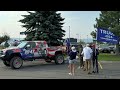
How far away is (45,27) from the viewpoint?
29469mm

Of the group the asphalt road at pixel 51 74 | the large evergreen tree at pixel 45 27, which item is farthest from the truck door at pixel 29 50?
the large evergreen tree at pixel 45 27

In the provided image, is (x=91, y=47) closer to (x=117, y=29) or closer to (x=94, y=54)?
(x=94, y=54)

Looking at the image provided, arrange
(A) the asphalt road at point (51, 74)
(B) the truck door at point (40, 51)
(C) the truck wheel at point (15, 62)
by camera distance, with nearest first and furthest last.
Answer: (A) the asphalt road at point (51, 74), (C) the truck wheel at point (15, 62), (B) the truck door at point (40, 51)

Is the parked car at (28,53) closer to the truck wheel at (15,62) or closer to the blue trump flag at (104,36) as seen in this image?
the truck wheel at (15,62)

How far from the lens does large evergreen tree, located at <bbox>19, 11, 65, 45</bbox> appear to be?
29.2 metres

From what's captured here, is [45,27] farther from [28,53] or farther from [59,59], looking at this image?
[28,53]

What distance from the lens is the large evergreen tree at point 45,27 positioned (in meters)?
29.2

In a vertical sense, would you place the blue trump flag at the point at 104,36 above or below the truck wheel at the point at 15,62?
above

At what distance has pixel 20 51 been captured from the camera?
689 inches

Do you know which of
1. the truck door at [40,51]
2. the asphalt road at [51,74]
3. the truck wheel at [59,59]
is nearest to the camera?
the asphalt road at [51,74]

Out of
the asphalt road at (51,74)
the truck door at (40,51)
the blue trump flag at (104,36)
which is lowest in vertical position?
the asphalt road at (51,74)

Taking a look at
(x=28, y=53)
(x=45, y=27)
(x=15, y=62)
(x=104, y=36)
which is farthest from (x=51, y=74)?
(x=45, y=27)

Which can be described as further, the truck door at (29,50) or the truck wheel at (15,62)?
the truck door at (29,50)
